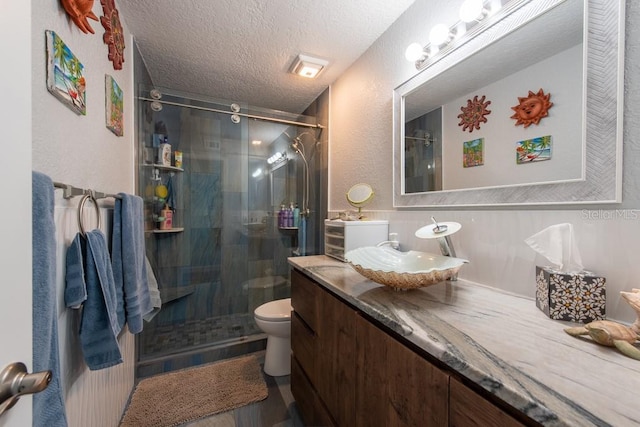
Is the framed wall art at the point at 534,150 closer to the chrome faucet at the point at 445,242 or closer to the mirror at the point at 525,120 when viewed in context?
the mirror at the point at 525,120

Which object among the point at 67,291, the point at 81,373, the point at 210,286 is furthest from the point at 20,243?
the point at 210,286

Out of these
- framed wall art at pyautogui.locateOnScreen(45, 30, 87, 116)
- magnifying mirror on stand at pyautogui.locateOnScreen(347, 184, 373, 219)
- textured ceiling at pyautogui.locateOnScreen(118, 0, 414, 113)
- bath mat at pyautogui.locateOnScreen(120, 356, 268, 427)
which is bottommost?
bath mat at pyautogui.locateOnScreen(120, 356, 268, 427)

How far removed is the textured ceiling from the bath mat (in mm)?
2271

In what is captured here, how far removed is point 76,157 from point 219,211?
1.41m

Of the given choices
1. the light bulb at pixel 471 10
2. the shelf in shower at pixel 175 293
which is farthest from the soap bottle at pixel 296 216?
the light bulb at pixel 471 10

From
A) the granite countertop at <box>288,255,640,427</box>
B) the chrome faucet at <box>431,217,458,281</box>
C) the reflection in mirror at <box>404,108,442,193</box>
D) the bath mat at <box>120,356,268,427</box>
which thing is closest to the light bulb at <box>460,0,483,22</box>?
the reflection in mirror at <box>404,108,442,193</box>

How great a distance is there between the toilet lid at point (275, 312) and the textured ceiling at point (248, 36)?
1833 mm

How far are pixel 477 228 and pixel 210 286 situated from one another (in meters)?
2.18

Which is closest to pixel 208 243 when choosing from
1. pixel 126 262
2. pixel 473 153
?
pixel 126 262

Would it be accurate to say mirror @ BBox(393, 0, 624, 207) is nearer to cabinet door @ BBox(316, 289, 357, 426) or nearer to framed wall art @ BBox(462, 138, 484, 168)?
framed wall art @ BBox(462, 138, 484, 168)

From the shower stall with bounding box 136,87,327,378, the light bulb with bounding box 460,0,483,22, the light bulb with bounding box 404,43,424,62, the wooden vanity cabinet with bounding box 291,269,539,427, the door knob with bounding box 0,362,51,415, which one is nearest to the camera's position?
the door knob with bounding box 0,362,51,415

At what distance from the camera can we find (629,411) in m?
0.36

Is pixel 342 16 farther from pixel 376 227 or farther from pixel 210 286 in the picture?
pixel 210 286

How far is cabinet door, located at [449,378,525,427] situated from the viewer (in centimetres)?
Answer: 43
